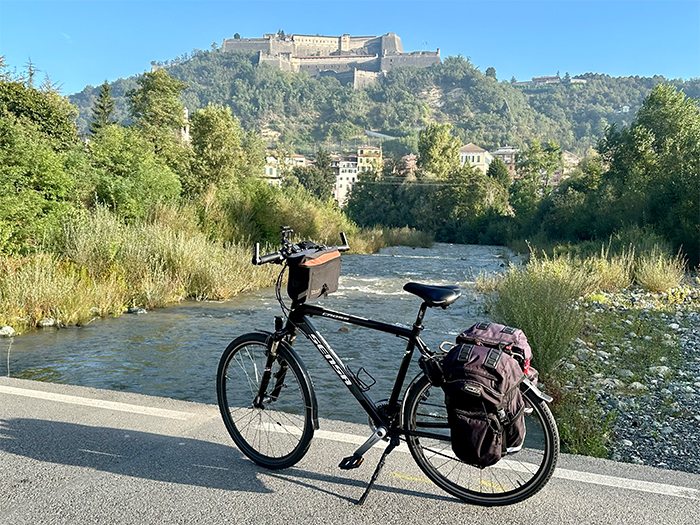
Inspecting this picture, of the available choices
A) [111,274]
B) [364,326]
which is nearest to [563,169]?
[111,274]

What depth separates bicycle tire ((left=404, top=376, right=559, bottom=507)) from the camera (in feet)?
10.8

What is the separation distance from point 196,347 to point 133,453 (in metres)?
5.77

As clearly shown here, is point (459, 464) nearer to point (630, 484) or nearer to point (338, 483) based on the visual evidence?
point (338, 483)

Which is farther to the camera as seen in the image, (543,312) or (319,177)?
(319,177)

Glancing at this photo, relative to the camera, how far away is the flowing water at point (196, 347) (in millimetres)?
7457

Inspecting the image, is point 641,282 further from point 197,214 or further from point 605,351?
point 197,214

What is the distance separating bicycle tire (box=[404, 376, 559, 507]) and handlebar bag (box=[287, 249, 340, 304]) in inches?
30.7

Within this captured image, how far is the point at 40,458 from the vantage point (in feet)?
13.0

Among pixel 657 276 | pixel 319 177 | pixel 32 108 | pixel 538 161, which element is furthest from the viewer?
pixel 538 161

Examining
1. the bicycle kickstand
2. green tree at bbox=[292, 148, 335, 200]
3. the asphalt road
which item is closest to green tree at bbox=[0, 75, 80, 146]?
the asphalt road

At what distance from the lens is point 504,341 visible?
10.1 ft

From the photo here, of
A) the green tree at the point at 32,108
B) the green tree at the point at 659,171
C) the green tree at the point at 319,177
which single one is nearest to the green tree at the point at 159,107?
the green tree at the point at 32,108

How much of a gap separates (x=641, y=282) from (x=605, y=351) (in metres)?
7.33

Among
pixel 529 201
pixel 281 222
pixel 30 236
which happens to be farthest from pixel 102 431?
pixel 529 201
